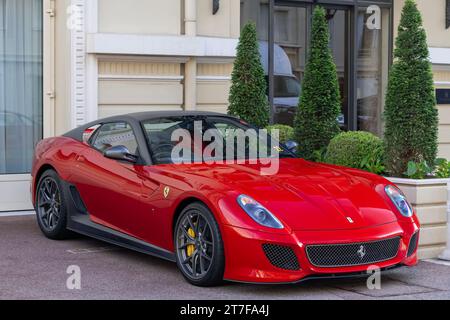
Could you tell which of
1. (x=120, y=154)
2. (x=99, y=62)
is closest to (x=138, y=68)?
(x=99, y=62)

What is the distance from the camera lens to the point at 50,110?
10898 millimetres

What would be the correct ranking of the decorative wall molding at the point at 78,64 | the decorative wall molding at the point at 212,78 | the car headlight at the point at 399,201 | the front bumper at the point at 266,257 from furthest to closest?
1. the decorative wall molding at the point at 212,78
2. the decorative wall molding at the point at 78,64
3. the car headlight at the point at 399,201
4. the front bumper at the point at 266,257

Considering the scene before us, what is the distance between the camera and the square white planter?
8.16 metres

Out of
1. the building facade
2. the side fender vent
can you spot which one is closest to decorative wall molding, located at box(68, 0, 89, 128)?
the building facade

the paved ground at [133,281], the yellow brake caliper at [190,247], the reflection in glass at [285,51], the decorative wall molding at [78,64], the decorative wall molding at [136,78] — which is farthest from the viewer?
the reflection in glass at [285,51]

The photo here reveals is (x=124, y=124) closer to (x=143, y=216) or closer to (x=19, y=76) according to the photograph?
(x=143, y=216)

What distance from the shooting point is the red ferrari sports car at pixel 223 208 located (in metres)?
6.50

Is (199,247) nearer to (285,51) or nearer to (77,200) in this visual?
(77,200)

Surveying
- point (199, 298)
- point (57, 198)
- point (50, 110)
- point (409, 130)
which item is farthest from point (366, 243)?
point (50, 110)

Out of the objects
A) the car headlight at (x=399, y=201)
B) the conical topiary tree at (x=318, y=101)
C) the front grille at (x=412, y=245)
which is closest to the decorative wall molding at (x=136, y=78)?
the conical topiary tree at (x=318, y=101)

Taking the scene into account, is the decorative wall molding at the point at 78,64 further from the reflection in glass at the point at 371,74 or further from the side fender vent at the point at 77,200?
the reflection in glass at the point at 371,74

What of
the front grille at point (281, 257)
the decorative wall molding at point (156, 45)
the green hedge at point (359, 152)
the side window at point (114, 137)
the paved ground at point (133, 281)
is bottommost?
the paved ground at point (133, 281)

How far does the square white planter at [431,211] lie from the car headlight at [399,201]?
82 cm

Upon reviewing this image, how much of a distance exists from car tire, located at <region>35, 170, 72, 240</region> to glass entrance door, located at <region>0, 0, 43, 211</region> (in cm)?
175
